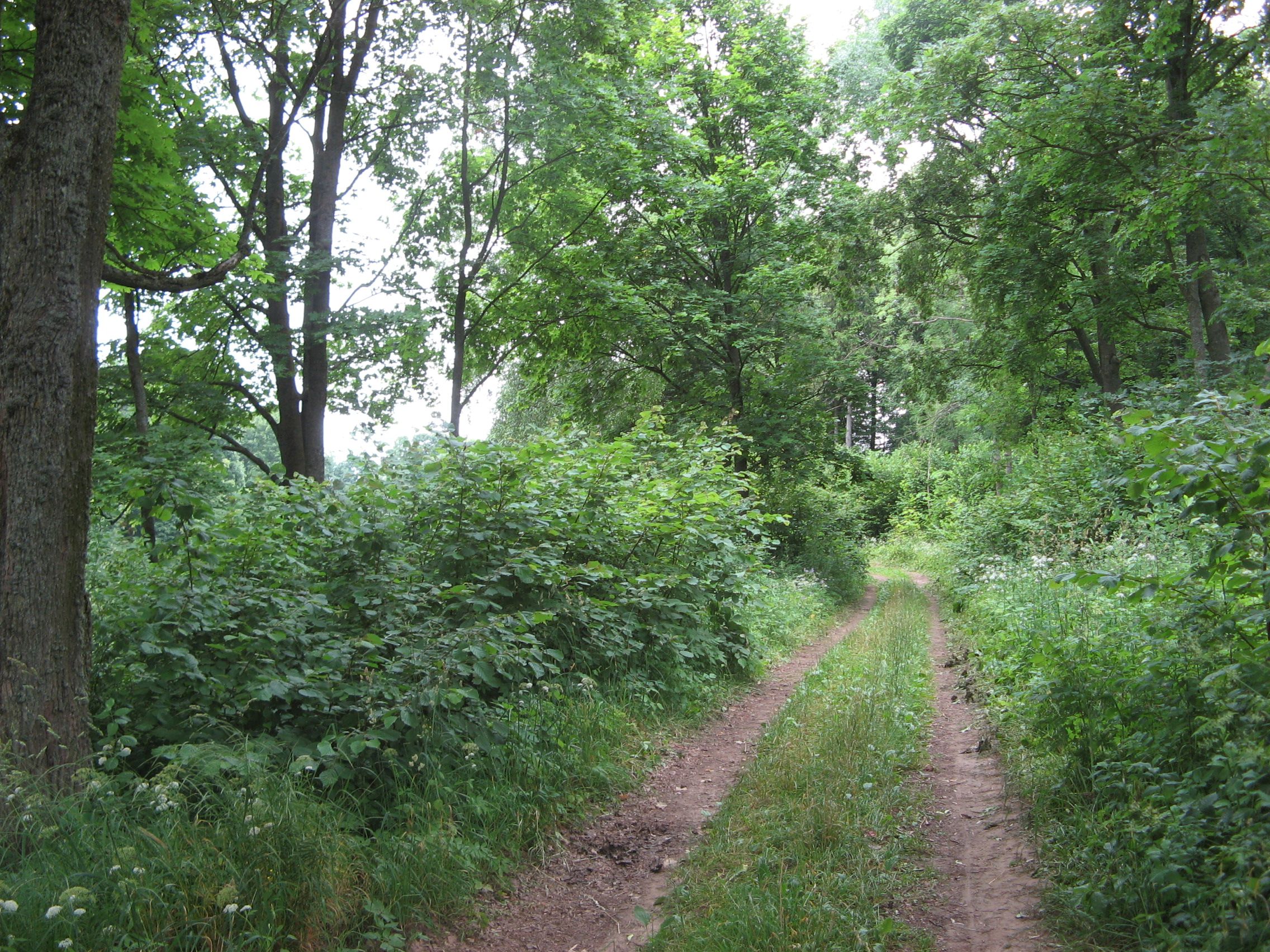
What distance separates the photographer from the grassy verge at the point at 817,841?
12.0 feet

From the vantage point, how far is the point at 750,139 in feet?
62.8

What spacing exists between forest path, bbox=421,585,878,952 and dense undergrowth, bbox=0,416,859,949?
20 centimetres

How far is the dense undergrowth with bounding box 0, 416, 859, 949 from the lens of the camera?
3502 mm

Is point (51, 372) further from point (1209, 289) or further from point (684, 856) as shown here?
point (1209, 289)

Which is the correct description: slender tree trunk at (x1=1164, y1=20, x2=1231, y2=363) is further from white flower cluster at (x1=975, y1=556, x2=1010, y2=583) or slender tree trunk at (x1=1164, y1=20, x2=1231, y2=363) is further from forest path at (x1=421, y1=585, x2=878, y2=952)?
forest path at (x1=421, y1=585, x2=878, y2=952)

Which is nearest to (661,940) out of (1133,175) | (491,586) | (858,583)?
(491,586)

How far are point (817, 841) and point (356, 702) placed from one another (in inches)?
115

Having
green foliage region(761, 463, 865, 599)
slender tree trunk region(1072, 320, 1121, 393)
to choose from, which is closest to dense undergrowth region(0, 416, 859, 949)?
green foliage region(761, 463, 865, 599)

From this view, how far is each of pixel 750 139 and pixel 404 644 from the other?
17.4m

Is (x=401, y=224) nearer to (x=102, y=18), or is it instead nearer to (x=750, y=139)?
(x=750, y=139)

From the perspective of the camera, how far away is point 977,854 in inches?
177

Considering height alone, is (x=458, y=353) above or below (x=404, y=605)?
above

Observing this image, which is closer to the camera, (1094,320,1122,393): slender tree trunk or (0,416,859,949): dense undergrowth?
(0,416,859,949): dense undergrowth

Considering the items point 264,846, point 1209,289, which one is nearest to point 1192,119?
point 1209,289
